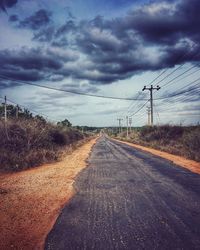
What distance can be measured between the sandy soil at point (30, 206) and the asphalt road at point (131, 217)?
299 millimetres

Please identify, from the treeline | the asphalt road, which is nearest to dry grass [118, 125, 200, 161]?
the asphalt road

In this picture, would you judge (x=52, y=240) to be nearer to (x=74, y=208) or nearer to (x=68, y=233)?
(x=68, y=233)

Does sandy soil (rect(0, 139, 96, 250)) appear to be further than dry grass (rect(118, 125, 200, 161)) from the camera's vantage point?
No

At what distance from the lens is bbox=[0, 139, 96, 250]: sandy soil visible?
4.81 meters

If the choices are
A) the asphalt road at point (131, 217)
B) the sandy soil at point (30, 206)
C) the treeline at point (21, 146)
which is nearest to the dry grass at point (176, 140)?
the asphalt road at point (131, 217)

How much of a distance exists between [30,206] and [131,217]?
2.77 meters

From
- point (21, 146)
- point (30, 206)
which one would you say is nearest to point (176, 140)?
point (21, 146)

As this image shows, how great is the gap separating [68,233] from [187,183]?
567 cm

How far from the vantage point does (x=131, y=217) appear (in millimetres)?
5672

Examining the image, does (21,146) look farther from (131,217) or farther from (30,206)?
(131,217)

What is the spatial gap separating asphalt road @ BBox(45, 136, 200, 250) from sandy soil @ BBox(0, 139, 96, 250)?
0.98ft

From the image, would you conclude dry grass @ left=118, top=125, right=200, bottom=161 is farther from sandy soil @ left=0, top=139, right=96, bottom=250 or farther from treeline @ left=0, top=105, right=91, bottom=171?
sandy soil @ left=0, top=139, right=96, bottom=250

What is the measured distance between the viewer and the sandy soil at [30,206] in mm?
4805

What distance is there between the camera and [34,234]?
16.3 ft
